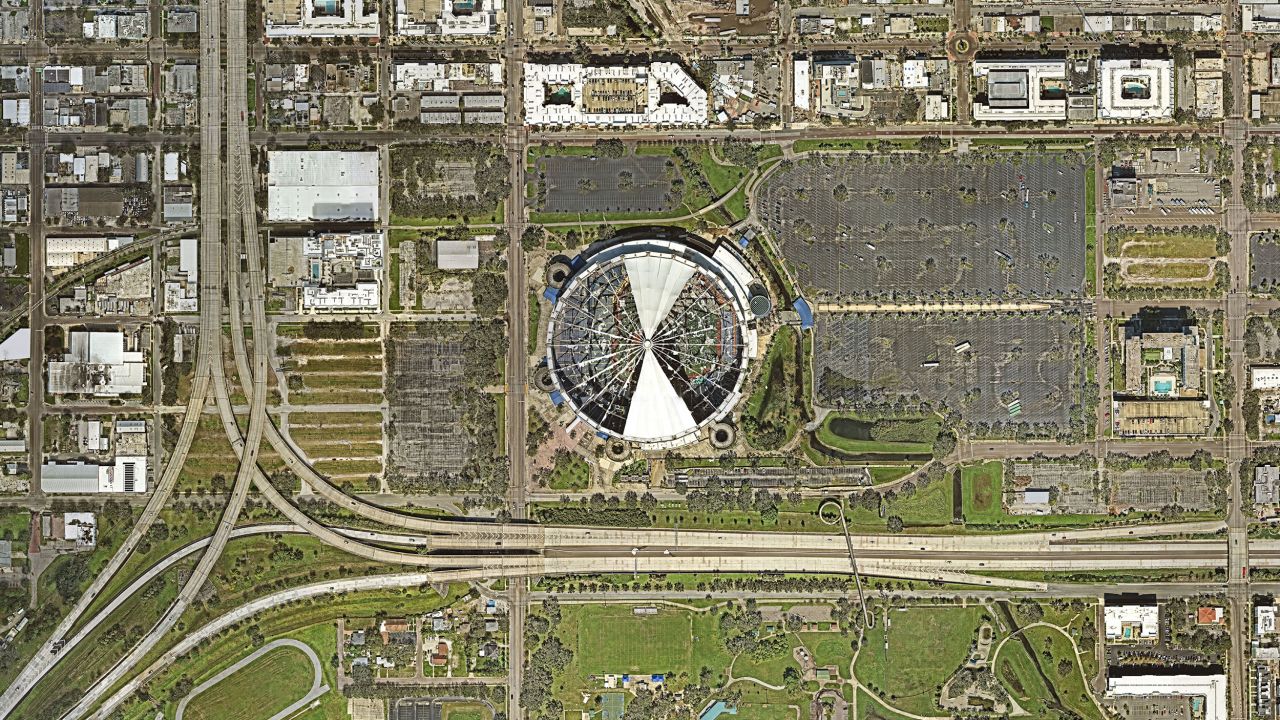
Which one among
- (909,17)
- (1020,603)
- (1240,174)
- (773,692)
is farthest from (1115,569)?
(909,17)

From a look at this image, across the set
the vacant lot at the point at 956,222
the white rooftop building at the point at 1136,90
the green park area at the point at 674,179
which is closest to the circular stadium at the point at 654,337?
the green park area at the point at 674,179

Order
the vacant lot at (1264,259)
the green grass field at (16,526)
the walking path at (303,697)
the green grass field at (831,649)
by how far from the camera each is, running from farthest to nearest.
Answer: the green grass field at (831,649) → the walking path at (303,697) → the green grass field at (16,526) → the vacant lot at (1264,259)

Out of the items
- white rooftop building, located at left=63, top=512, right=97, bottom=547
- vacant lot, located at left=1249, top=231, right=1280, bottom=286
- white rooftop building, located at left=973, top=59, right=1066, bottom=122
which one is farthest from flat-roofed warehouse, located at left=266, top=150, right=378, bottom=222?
vacant lot, located at left=1249, top=231, right=1280, bottom=286

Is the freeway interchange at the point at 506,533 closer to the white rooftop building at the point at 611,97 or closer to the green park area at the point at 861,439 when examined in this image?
the white rooftop building at the point at 611,97

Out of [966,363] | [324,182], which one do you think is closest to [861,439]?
[966,363]

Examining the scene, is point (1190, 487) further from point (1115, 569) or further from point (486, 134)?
point (486, 134)

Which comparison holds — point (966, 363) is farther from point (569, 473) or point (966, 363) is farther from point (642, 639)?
point (642, 639)
